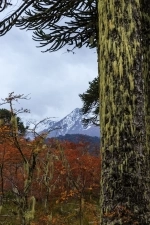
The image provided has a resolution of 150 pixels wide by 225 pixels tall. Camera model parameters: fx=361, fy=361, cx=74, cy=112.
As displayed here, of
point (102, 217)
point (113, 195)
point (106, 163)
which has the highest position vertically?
point (106, 163)

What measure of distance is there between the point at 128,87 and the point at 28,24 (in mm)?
3735

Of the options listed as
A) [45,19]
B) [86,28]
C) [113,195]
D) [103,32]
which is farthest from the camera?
[86,28]

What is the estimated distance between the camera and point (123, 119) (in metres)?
3.40

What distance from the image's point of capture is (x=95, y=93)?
1441 centimetres

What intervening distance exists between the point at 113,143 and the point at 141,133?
0.91 ft

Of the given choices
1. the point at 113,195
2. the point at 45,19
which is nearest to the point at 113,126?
the point at 113,195

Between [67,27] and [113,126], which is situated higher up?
[67,27]

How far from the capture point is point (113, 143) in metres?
3.39

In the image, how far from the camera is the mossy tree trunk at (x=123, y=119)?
10.7ft

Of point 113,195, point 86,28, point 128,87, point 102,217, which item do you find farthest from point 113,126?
point 86,28

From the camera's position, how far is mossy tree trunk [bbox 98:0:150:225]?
326 centimetres

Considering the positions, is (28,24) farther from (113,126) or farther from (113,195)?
(113,195)

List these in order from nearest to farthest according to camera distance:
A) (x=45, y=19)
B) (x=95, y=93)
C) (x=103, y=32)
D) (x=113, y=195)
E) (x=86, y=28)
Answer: (x=113, y=195), (x=103, y=32), (x=45, y=19), (x=86, y=28), (x=95, y=93)

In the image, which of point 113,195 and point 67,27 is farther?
point 67,27
